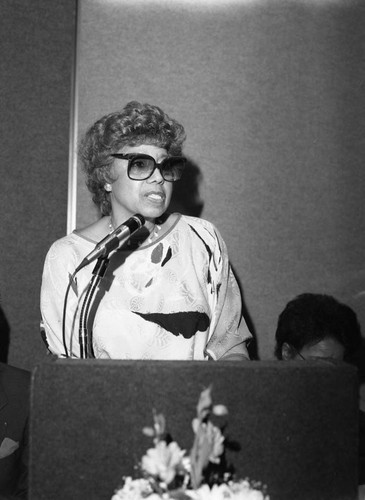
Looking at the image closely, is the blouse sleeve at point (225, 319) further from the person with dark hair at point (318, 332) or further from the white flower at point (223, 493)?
the white flower at point (223, 493)

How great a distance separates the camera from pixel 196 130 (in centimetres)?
254

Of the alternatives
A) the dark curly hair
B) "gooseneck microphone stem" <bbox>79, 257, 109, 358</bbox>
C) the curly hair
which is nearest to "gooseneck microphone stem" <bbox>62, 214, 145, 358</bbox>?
"gooseneck microphone stem" <bbox>79, 257, 109, 358</bbox>

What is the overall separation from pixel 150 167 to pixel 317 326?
0.75 m

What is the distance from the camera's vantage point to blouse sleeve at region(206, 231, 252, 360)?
1852mm

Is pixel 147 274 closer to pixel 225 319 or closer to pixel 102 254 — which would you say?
pixel 225 319

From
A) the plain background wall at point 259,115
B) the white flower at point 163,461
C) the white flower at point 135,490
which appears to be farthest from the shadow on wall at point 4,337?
the white flower at point 163,461

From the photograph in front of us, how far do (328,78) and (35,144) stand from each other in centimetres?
112

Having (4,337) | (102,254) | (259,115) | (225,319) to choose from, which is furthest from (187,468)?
(259,115)

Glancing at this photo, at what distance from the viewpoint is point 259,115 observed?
102 inches

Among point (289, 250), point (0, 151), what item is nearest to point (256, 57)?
point (289, 250)

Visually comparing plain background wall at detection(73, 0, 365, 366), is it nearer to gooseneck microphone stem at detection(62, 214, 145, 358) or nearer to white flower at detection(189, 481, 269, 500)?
gooseneck microphone stem at detection(62, 214, 145, 358)

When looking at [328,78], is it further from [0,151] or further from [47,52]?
[0,151]

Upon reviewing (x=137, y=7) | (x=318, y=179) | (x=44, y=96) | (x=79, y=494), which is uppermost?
(x=137, y=7)

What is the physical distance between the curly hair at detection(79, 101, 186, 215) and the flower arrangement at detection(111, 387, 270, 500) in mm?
1140
